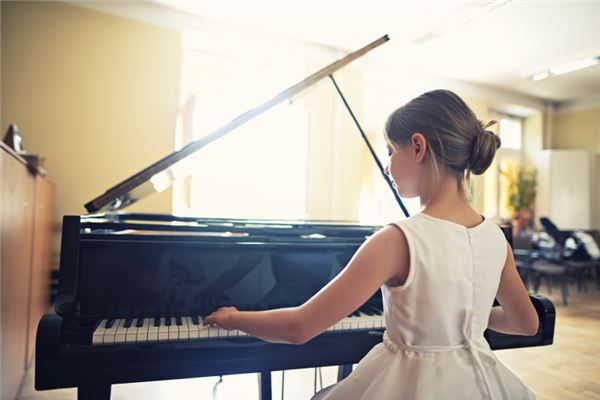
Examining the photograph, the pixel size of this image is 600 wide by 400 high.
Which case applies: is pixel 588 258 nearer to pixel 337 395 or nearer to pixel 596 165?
pixel 596 165

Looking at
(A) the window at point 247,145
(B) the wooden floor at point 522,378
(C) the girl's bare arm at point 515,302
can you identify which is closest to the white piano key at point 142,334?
(C) the girl's bare arm at point 515,302

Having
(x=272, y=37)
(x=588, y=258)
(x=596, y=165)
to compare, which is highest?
(x=272, y=37)

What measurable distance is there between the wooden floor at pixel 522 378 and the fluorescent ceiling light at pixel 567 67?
432 centimetres

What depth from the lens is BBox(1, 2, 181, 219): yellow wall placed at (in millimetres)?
4391

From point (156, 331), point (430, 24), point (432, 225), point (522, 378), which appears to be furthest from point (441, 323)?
point (430, 24)

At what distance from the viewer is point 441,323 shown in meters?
0.90

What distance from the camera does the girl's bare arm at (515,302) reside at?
103cm

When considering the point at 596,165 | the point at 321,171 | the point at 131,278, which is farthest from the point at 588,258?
the point at 131,278

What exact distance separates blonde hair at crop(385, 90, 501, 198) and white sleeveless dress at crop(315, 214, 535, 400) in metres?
0.14

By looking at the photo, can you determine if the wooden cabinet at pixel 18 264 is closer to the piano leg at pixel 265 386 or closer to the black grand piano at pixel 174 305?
the black grand piano at pixel 174 305

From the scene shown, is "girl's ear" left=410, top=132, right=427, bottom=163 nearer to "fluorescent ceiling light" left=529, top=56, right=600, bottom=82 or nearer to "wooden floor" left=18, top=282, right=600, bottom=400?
"wooden floor" left=18, top=282, right=600, bottom=400

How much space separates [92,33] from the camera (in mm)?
4695

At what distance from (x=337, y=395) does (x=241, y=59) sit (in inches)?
224

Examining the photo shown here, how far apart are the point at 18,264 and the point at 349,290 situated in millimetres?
2149
